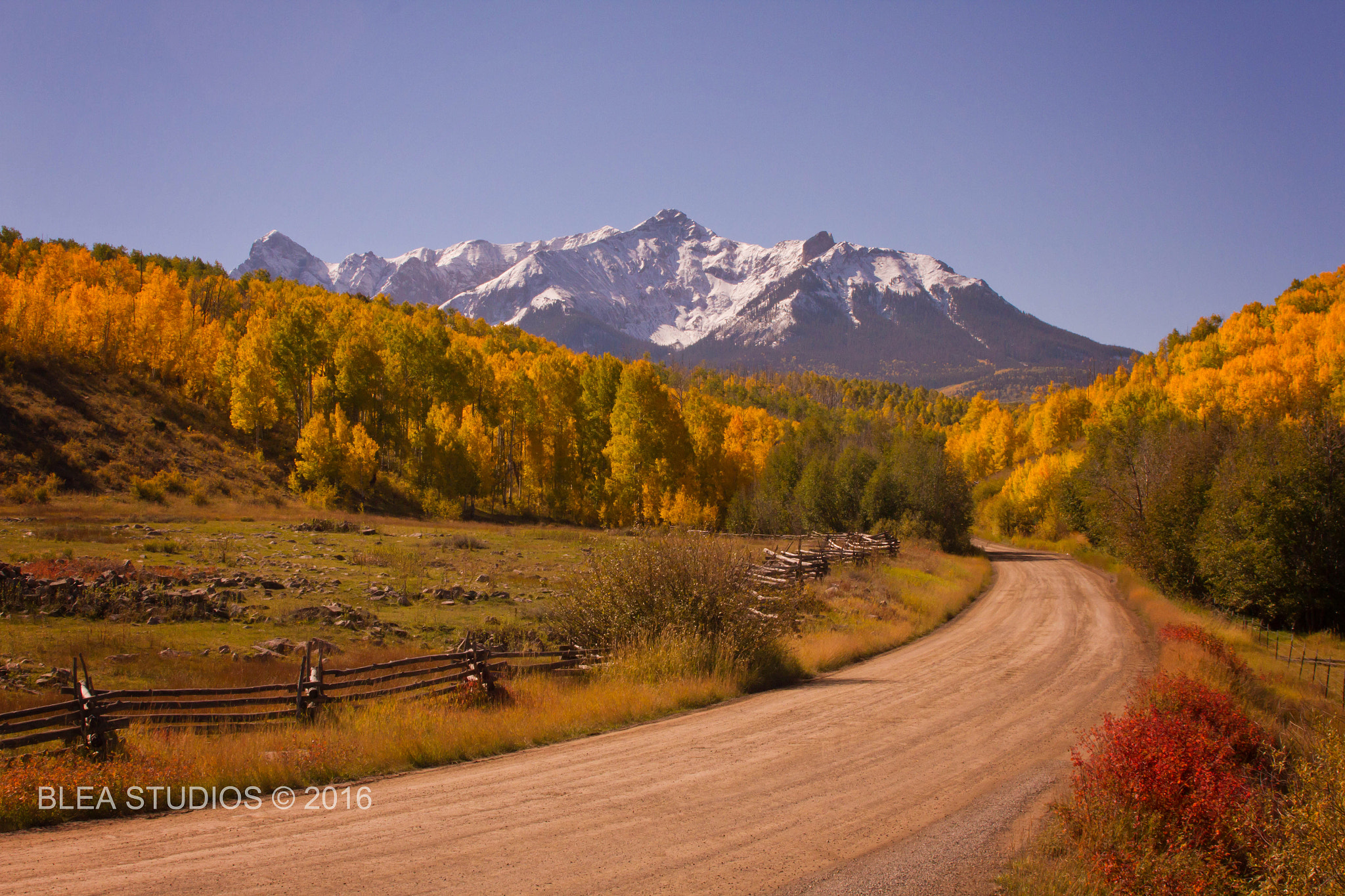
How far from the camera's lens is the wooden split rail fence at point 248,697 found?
916 centimetres

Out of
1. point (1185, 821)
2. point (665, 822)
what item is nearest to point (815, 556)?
point (1185, 821)

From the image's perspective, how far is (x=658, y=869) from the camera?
688 centimetres

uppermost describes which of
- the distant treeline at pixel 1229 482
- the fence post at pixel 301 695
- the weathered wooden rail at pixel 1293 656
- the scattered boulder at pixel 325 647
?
the distant treeline at pixel 1229 482

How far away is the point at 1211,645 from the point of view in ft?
64.4

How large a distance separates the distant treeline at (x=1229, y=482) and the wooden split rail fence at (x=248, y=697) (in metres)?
38.0

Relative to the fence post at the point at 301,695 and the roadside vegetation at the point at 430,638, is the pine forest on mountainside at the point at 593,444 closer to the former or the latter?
the roadside vegetation at the point at 430,638

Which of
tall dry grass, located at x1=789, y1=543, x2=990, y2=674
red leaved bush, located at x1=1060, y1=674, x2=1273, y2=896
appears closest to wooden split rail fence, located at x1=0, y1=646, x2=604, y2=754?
tall dry grass, located at x1=789, y1=543, x2=990, y2=674

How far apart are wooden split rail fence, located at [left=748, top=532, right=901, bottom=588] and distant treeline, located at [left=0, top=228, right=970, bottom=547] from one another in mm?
10219

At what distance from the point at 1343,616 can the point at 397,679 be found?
45207 mm

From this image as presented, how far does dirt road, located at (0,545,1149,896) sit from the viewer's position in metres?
6.52

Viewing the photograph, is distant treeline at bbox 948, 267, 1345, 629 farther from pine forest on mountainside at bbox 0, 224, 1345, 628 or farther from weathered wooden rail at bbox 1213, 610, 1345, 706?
weathered wooden rail at bbox 1213, 610, 1345, 706

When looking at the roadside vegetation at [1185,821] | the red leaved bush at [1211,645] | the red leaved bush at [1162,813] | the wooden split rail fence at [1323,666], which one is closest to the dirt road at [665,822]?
the roadside vegetation at [1185,821]

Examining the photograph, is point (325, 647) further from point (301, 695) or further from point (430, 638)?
point (301, 695)

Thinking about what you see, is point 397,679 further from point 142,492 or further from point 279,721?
point 142,492
